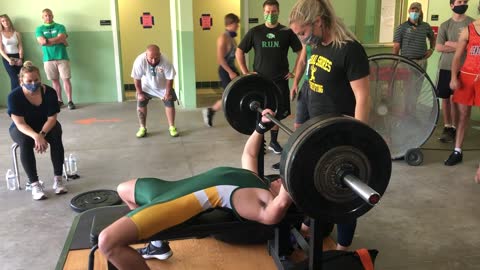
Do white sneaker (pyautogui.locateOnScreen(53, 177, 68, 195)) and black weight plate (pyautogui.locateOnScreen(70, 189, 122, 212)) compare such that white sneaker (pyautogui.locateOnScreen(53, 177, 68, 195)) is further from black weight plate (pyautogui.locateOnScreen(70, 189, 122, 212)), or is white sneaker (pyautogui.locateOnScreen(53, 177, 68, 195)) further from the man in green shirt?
the man in green shirt

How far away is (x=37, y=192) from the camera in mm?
3090

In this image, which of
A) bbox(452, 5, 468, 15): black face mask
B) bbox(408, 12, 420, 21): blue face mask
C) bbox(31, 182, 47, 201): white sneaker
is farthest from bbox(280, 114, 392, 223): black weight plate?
bbox(408, 12, 420, 21): blue face mask

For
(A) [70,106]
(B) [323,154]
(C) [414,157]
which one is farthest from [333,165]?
(A) [70,106]

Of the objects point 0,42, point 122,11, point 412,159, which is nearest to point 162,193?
point 412,159

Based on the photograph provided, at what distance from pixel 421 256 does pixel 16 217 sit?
7.76 feet

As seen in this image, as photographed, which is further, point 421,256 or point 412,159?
point 412,159

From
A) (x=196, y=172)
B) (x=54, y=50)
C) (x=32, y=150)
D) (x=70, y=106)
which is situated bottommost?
(x=196, y=172)

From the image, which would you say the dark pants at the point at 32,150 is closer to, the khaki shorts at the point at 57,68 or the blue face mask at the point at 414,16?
the khaki shorts at the point at 57,68

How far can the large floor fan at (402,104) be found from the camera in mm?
3482

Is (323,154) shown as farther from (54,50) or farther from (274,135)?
(54,50)

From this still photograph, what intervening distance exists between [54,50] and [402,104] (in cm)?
438

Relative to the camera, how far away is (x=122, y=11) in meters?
7.02

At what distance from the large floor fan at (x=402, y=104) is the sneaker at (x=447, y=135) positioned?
87 centimetres

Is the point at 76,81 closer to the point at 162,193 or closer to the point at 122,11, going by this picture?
the point at 122,11
